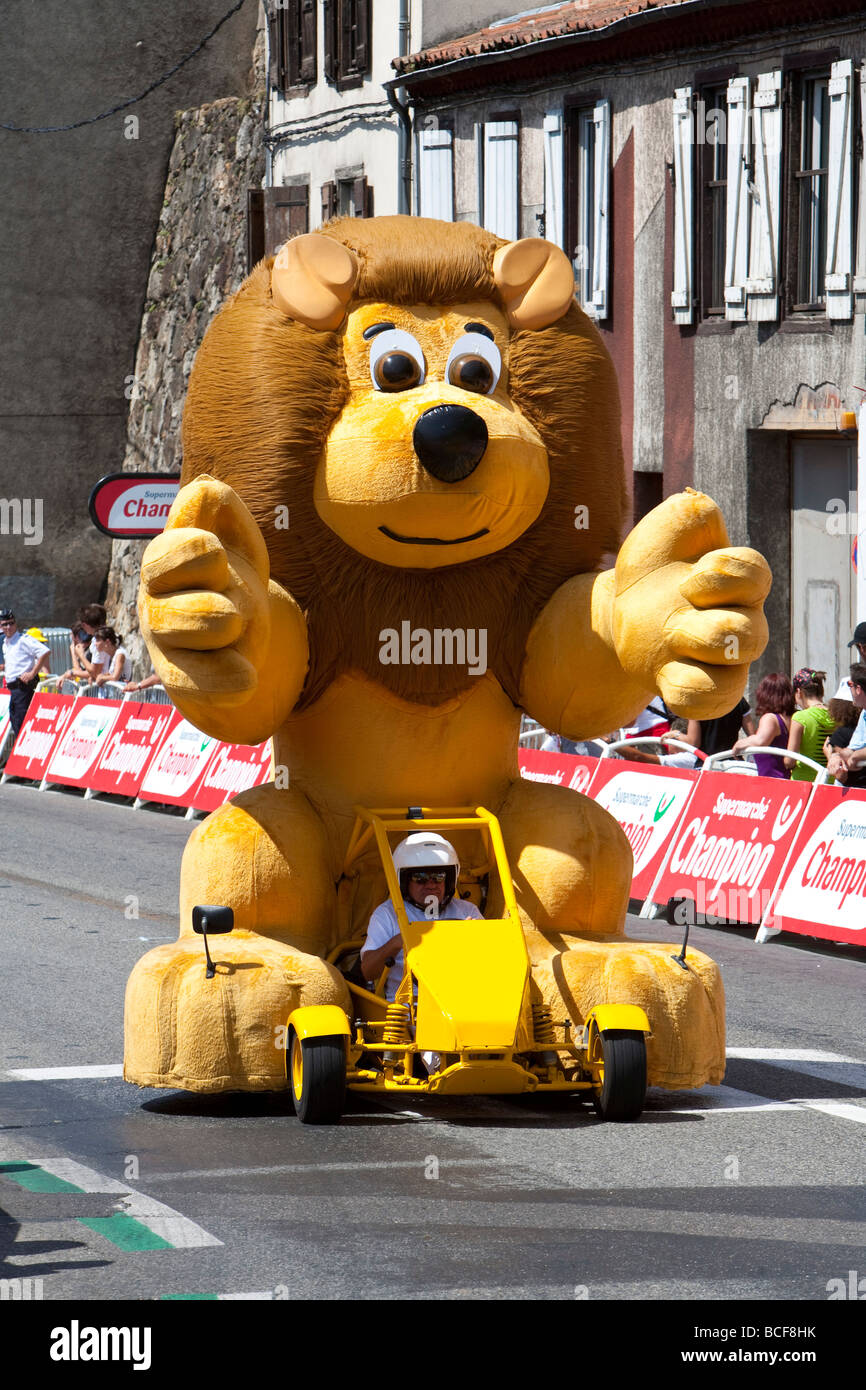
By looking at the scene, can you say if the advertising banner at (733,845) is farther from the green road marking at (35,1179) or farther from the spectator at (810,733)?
the green road marking at (35,1179)

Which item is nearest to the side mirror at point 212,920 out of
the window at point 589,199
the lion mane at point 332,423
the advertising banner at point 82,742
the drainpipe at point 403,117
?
the lion mane at point 332,423

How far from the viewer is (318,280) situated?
893cm

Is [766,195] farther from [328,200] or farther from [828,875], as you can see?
[828,875]

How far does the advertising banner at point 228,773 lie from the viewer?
18781mm

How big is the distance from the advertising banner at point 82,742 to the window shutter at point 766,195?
311 inches

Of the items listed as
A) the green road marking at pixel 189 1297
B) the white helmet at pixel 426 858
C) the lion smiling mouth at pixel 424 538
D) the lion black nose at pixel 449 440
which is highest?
the lion black nose at pixel 449 440

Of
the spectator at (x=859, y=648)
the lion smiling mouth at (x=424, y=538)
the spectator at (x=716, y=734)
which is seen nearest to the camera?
the lion smiling mouth at (x=424, y=538)

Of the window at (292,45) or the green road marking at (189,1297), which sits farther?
the window at (292,45)

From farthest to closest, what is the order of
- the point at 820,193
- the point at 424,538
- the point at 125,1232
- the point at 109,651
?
the point at 109,651 → the point at 820,193 → the point at 424,538 → the point at 125,1232

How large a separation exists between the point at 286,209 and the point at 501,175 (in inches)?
245

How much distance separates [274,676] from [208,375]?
1.35m

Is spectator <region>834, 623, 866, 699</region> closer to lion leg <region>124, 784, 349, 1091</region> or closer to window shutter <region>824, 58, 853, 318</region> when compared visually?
lion leg <region>124, 784, 349, 1091</region>

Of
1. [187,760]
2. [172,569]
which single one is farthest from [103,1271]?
[187,760]

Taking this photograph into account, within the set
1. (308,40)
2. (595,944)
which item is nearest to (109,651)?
(308,40)
